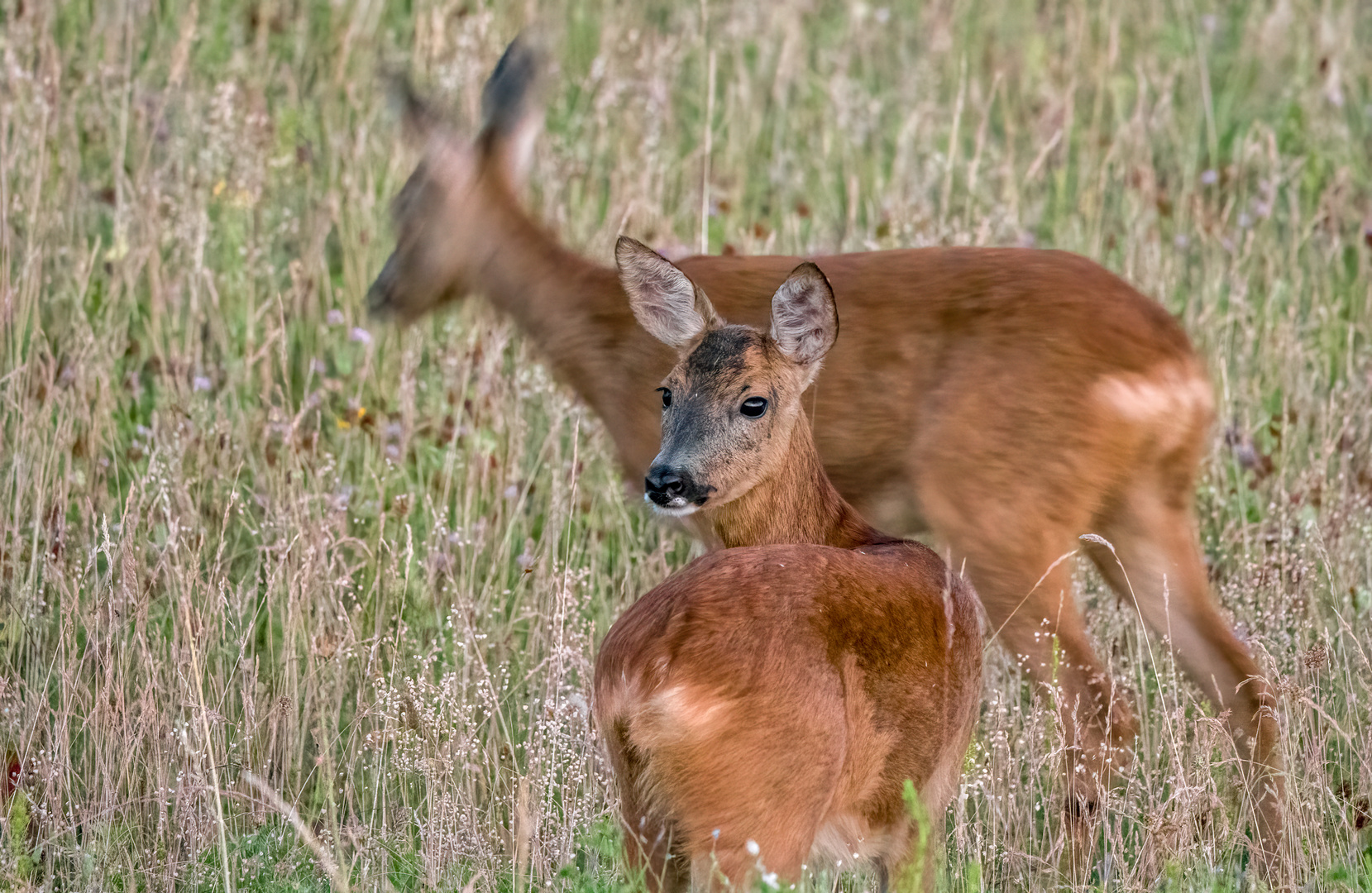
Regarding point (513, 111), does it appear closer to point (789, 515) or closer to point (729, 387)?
point (729, 387)

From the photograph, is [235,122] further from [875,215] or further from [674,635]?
[674,635]

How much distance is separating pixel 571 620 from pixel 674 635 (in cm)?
181

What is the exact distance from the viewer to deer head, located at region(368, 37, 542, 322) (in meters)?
5.84

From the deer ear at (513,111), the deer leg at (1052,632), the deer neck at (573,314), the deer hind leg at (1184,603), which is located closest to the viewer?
the deer leg at (1052,632)

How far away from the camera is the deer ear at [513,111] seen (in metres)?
5.56

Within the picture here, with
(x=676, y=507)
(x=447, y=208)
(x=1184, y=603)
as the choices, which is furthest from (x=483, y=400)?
(x=1184, y=603)

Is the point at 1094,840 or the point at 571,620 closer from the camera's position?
the point at 1094,840

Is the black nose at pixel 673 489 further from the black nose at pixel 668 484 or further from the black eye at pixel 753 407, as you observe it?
the black eye at pixel 753 407

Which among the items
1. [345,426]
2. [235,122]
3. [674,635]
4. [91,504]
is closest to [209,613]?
[91,504]

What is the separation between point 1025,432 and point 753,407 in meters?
1.01

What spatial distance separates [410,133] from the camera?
5961 mm

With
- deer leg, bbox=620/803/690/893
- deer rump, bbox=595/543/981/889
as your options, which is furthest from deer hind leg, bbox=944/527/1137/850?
deer leg, bbox=620/803/690/893

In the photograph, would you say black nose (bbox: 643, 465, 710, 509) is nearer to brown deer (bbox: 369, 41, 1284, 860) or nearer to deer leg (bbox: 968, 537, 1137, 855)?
brown deer (bbox: 369, 41, 1284, 860)

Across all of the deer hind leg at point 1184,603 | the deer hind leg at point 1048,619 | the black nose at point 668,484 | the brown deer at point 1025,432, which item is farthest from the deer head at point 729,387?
the deer hind leg at point 1184,603
